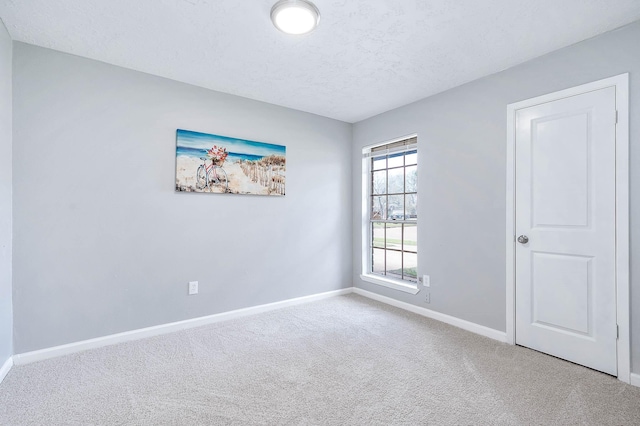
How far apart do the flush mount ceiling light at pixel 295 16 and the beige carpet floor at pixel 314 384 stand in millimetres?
2380

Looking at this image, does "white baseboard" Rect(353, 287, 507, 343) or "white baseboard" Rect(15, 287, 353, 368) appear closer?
"white baseboard" Rect(15, 287, 353, 368)

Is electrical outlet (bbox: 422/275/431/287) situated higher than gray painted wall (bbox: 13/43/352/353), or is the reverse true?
gray painted wall (bbox: 13/43/352/353)

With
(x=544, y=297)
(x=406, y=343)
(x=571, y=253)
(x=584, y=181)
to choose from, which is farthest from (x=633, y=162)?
(x=406, y=343)

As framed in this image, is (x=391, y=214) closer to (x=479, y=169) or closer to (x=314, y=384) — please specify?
(x=479, y=169)

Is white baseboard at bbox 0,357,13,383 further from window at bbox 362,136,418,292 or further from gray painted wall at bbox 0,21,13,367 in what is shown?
window at bbox 362,136,418,292

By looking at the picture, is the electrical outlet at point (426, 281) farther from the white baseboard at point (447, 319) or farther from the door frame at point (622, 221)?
the door frame at point (622, 221)

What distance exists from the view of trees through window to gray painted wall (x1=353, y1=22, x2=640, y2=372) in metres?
0.21

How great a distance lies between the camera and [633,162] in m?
2.02

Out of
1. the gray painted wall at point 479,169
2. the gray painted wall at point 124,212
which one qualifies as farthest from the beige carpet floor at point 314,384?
the gray painted wall at point 479,169

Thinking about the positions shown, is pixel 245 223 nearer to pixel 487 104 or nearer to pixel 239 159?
pixel 239 159

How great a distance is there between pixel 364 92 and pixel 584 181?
2.06 m

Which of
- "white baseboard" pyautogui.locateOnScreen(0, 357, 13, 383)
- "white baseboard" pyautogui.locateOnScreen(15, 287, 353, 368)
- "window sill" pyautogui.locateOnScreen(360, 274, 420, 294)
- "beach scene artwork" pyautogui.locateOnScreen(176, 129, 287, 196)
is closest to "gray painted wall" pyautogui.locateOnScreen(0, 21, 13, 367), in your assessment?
"white baseboard" pyautogui.locateOnScreen(0, 357, 13, 383)

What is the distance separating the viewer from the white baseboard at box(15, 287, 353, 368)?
2303 mm

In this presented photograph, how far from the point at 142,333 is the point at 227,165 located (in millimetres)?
1777
